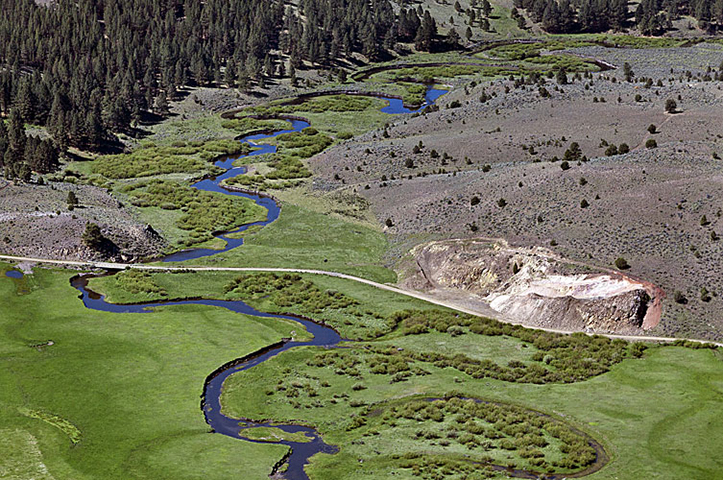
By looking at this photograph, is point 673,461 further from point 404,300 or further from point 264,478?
point 404,300

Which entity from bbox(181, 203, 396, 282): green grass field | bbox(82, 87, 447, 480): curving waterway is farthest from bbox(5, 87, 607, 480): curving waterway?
bbox(181, 203, 396, 282): green grass field

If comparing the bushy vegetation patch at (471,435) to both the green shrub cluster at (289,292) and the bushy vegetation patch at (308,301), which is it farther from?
the green shrub cluster at (289,292)

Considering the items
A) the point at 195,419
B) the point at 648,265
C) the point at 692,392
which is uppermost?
the point at 648,265

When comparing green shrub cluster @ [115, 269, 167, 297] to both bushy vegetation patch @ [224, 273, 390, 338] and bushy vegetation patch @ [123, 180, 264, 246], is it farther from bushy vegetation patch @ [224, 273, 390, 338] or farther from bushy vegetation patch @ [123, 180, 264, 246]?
bushy vegetation patch @ [123, 180, 264, 246]

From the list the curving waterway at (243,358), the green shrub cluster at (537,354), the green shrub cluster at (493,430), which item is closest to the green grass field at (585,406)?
the green shrub cluster at (493,430)

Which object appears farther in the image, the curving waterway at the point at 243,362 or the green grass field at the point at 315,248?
the green grass field at the point at 315,248

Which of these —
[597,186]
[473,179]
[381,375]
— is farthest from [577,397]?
[473,179]

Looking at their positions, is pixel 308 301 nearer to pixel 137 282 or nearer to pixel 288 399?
pixel 137 282
